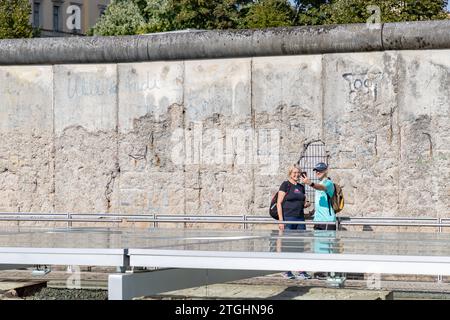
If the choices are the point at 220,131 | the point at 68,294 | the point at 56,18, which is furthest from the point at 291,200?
the point at 56,18

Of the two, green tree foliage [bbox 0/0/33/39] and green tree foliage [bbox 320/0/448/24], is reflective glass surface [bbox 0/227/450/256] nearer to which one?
green tree foliage [bbox 320/0/448/24]

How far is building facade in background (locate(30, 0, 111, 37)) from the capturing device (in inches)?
3334

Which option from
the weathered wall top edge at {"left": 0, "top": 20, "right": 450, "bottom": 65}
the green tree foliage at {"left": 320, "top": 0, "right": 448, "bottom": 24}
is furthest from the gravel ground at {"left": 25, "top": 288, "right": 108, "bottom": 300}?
the green tree foliage at {"left": 320, "top": 0, "right": 448, "bottom": 24}

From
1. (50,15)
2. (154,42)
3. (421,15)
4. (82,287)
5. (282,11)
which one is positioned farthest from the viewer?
(50,15)

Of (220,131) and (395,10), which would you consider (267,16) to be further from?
(220,131)

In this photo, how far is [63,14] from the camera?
88375mm

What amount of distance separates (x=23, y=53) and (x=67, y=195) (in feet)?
6.83

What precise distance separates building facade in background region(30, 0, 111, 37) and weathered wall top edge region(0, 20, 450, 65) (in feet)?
216

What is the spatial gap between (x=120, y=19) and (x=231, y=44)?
45.8m

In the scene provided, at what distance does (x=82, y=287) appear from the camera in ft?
41.7

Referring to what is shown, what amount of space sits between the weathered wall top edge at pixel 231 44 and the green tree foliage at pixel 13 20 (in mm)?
31054

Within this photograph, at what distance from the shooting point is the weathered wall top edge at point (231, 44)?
15.4 metres

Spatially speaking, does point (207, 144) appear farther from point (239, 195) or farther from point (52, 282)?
point (52, 282)

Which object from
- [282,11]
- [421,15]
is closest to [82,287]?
[421,15]
